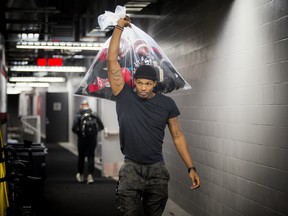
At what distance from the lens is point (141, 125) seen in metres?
4.25

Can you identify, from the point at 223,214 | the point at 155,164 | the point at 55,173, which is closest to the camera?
the point at 155,164

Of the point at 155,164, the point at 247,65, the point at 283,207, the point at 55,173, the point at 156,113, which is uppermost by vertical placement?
the point at 247,65

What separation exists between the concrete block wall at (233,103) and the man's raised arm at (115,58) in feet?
4.59

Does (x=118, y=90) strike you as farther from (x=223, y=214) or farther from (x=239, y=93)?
(x=223, y=214)

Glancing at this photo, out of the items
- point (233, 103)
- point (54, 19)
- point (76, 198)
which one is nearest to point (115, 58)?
point (233, 103)

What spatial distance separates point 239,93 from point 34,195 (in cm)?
385

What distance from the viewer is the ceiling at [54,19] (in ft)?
32.7

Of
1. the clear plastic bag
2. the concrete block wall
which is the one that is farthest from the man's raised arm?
the concrete block wall

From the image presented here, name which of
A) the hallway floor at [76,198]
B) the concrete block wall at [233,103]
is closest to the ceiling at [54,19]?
the concrete block wall at [233,103]

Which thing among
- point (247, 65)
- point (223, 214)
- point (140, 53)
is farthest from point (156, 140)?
point (223, 214)

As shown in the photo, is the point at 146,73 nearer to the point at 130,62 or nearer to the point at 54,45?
the point at 130,62

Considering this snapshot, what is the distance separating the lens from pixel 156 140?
4277 mm

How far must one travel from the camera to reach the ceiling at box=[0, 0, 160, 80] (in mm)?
9953

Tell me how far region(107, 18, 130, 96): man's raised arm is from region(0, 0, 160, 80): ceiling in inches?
148
